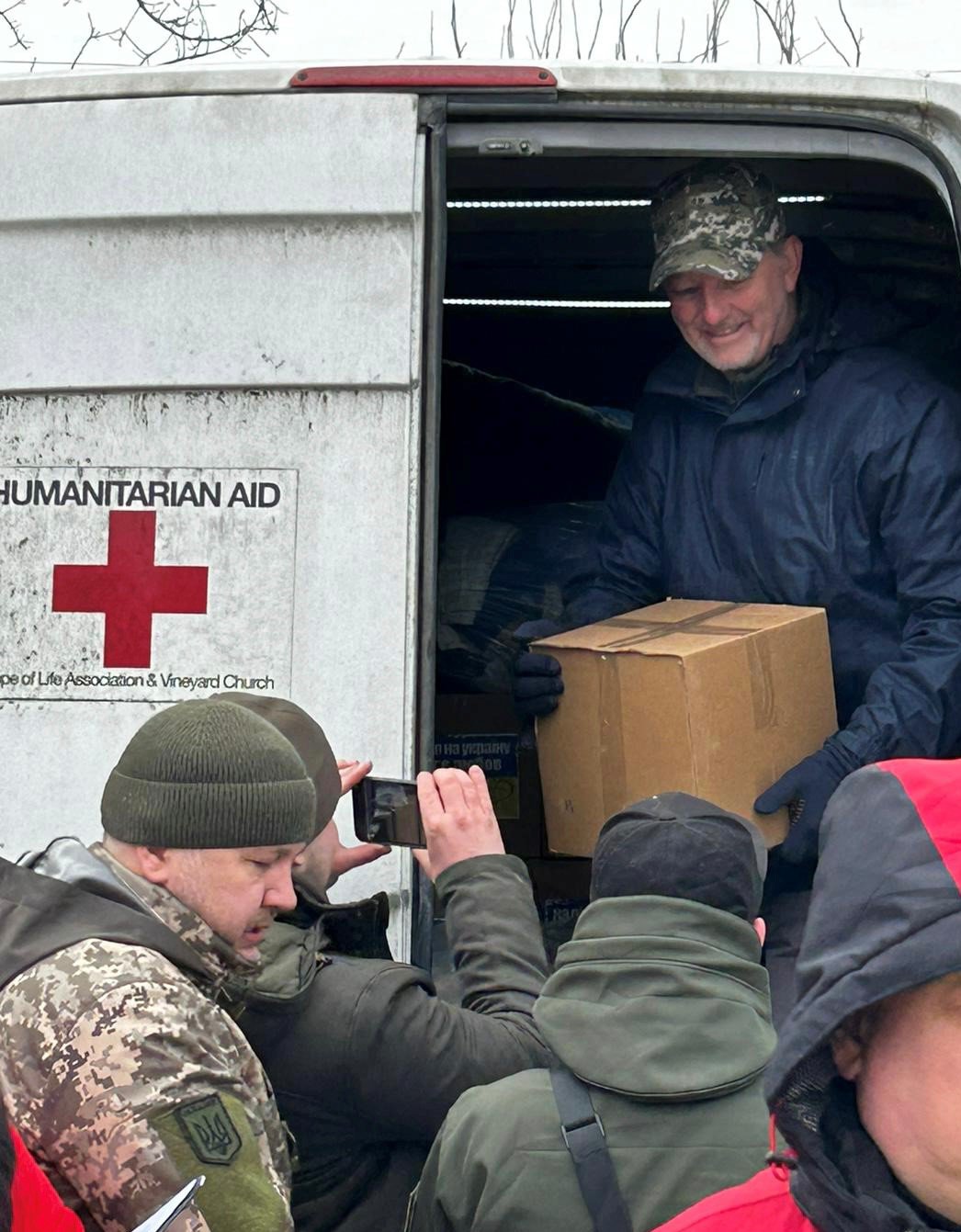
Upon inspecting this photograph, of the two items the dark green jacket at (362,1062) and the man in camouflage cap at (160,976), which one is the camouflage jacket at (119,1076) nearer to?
the man in camouflage cap at (160,976)

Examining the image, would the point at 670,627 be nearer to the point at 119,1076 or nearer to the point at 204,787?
the point at 204,787

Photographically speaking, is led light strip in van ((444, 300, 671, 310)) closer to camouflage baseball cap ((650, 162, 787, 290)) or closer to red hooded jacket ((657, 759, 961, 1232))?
camouflage baseball cap ((650, 162, 787, 290))

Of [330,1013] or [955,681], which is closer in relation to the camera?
[330,1013]

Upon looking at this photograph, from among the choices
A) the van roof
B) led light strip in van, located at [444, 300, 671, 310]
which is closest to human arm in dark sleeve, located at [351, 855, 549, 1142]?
the van roof

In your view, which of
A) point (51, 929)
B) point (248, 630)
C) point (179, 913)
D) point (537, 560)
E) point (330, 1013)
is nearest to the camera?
point (51, 929)

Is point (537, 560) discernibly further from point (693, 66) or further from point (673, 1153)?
point (673, 1153)

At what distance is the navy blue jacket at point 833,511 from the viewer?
3043 mm

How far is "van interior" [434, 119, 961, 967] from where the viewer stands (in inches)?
114

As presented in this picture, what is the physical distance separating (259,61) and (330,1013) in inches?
62.8

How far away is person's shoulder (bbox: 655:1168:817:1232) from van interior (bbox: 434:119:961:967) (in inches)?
70.0

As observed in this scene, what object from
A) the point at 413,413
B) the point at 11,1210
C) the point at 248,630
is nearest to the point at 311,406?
the point at 413,413

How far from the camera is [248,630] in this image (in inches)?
104

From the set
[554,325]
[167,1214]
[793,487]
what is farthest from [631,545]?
[167,1214]

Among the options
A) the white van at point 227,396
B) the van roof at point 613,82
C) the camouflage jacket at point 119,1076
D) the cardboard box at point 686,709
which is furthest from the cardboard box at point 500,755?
the camouflage jacket at point 119,1076
